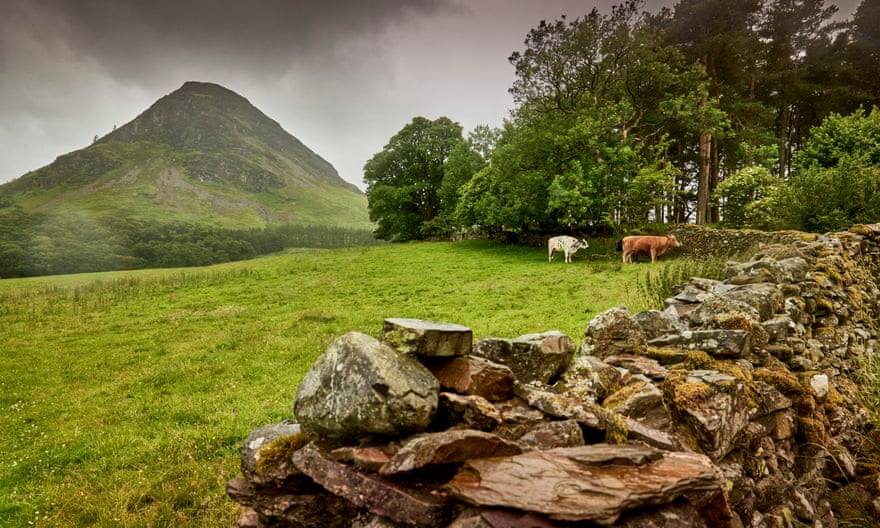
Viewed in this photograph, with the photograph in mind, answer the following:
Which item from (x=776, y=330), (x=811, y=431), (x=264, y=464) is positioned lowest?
(x=811, y=431)

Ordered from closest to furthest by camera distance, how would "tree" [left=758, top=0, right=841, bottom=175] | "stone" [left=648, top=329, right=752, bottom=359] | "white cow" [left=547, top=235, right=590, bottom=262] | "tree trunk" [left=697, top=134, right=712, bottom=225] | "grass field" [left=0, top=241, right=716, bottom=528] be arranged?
"stone" [left=648, top=329, right=752, bottom=359] < "grass field" [left=0, top=241, right=716, bottom=528] < "white cow" [left=547, top=235, right=590, bottom=262] < "tree trunk" [left=697, top=134, right=712, bottom=225] < "tree" [left=758, top=0, right=841, bottom=175]

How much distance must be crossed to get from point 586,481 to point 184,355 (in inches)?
503

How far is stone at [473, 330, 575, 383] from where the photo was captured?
3426 mm

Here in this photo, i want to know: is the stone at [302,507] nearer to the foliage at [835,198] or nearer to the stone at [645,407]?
the stone at [645,407]

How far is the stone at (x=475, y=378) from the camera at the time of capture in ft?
9.63

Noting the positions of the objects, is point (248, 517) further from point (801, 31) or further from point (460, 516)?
point (801, 31)

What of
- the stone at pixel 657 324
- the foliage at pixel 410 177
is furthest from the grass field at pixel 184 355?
the foliage at pixel 410 177

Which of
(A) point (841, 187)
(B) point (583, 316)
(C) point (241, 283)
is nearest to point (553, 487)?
(B) point (583, 316)

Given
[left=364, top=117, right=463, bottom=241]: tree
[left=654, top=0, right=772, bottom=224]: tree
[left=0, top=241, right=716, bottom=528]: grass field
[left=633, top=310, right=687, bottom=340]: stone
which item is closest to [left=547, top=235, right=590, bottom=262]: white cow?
[left=0, top=241, right=716, bottom=528]: grass field

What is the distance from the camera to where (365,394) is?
96.8 inches

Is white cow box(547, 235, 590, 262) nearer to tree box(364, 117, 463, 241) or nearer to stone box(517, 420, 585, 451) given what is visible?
stone box(517, 420, 585, 451)

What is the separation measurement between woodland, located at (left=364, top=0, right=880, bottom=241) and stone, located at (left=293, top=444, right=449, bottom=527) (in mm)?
20957

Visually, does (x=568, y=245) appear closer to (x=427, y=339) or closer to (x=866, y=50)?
(x=427, y=339)

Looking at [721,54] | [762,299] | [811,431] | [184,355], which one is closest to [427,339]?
[811,431]
